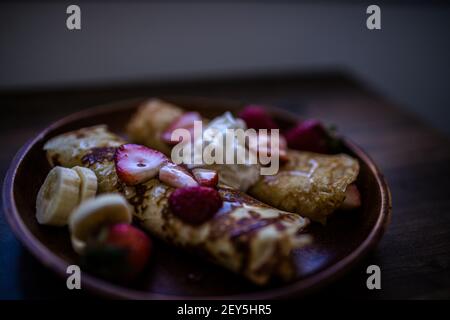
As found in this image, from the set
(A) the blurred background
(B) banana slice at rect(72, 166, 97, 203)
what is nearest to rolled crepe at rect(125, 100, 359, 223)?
(B) banana slice at rect(72, 166, 97, 203)

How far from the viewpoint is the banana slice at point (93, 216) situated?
1.33 m

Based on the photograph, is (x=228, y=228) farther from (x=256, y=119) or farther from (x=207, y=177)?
(x=256, y=119)

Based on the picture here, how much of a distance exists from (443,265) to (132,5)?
2598 millimetres

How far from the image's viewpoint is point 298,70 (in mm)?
3441

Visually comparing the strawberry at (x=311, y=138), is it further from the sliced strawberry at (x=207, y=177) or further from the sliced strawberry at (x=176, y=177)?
the sliced strawberry at (x=176, y=177)

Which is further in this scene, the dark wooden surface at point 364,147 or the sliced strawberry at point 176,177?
the sliced strawberry at point 176,177

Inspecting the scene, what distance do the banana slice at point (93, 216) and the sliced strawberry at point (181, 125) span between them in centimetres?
70

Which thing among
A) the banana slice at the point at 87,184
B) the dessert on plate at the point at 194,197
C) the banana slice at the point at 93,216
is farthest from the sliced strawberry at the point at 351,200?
the banana slice at the point at 87,184

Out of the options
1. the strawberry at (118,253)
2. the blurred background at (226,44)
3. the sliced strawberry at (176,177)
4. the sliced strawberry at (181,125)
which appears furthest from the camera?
the blurred background at (226,44)

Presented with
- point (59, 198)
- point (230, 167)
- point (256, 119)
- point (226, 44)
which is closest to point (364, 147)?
point (256, 119)

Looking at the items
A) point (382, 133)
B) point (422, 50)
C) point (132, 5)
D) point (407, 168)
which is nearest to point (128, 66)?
point (132, 5)

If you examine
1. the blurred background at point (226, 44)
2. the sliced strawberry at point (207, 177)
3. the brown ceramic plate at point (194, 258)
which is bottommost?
the brown ceramic plate at point (194, 258)

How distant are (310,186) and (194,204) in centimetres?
59

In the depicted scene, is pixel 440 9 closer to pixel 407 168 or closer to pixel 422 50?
pixel 422 50
